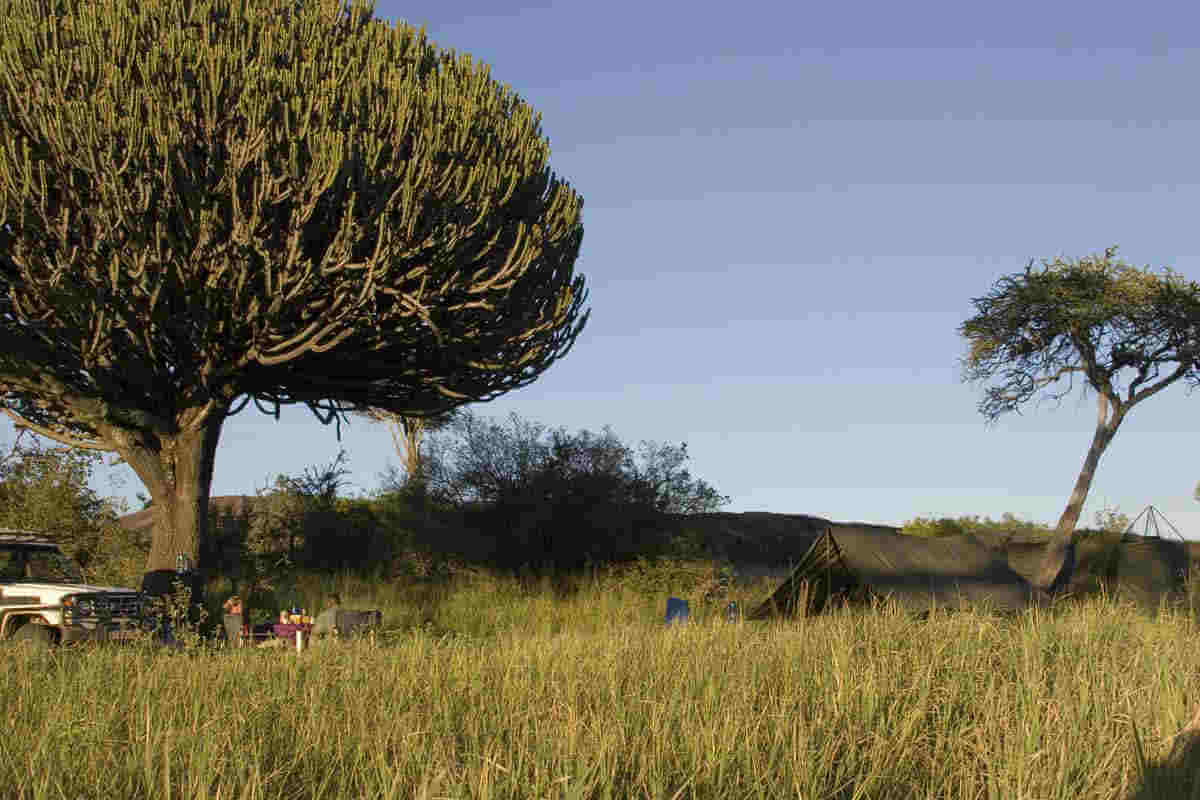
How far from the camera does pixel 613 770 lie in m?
4.21

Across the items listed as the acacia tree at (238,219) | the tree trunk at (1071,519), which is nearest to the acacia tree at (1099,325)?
the tree trunk at (1071,519)

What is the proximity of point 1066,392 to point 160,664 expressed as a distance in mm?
27013

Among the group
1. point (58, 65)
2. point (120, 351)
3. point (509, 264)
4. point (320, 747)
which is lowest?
point (320, 747)

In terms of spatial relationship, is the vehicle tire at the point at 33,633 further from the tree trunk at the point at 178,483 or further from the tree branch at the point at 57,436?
the tree branch at the point at 57,436

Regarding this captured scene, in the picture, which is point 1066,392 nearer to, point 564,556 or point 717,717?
point 564,556

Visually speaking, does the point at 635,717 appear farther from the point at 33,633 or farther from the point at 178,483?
the point at 178,483

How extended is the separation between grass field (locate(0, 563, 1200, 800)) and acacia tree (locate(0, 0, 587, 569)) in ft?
25.7

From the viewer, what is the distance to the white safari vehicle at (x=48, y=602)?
12.5 m

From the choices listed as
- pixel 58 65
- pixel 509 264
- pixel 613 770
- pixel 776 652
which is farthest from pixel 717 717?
pixel 58 65

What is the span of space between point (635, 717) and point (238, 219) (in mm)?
11643

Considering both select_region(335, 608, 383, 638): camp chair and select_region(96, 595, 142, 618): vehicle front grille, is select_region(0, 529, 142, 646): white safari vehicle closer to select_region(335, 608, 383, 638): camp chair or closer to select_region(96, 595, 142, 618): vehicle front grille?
select_region(96, 595, 142, 618): vehicle front grille

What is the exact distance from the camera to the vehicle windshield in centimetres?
1372

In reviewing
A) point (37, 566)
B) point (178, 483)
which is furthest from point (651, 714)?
point (178, 483)

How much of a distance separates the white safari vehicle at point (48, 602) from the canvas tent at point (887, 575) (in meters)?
7.61
